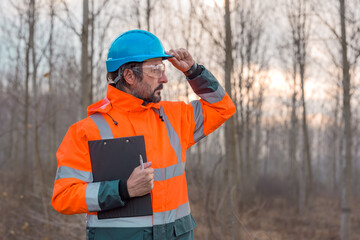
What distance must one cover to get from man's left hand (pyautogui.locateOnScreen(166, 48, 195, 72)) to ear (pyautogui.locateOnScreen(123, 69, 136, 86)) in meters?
0.24

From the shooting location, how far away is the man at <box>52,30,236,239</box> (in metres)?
1.76

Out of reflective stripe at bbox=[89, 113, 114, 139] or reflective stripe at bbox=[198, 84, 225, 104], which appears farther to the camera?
reflective stripe at bbox=[198, 84, 225, 104]

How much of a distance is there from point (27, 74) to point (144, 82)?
28.5 ft

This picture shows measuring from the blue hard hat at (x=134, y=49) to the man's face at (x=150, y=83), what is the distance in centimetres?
5

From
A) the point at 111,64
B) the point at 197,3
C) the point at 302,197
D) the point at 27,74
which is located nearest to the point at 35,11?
the point at 27,74

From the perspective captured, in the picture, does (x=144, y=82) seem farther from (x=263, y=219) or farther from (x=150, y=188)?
(x=263, y=219)

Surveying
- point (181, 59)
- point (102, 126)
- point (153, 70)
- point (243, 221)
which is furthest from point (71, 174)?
point (243, 221)

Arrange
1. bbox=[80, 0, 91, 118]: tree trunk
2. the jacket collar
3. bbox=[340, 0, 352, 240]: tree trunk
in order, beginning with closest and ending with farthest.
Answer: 1. the jacket collar
2. bbox=[80, 0, 91, 118]: tree trunk
3. bbox=[340, 0, 352, 240]: tree trunk

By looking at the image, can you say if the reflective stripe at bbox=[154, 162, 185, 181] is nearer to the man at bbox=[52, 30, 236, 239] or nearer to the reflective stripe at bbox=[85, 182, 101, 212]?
the man at bbox=[52, 30, 236, 239]

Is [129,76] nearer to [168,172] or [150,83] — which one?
[150,83]

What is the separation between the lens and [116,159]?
1851 millimetres

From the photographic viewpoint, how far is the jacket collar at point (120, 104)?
194 cm

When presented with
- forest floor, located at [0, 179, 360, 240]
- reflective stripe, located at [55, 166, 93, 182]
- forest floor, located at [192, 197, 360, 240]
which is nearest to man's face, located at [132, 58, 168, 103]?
reflective stripe, located at [55, 166, 93, 182]

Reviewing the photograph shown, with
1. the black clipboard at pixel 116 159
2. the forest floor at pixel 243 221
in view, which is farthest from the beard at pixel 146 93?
the forest floor at pixel 243 221
